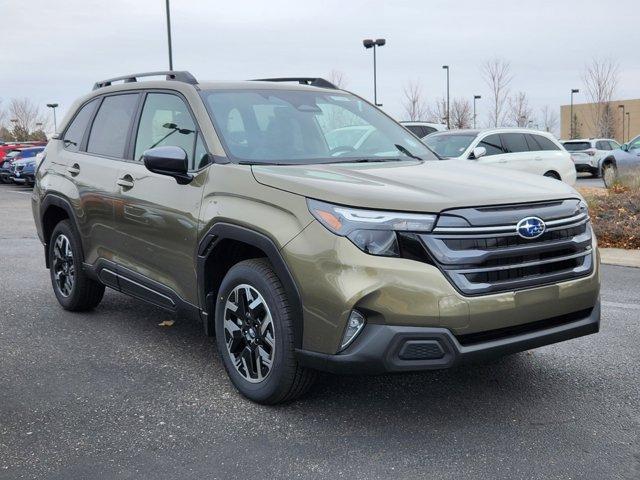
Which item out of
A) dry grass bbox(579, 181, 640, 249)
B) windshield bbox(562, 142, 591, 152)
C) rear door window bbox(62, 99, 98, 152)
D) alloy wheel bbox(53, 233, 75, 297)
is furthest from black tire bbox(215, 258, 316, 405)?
windshield bbox(562, 142, 591, 152)

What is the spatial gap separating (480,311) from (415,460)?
737 mm

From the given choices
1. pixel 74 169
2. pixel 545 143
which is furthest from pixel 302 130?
pixel 545 143

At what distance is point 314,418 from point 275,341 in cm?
48

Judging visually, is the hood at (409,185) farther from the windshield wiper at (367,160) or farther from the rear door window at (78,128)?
the rear door window at (78,128)

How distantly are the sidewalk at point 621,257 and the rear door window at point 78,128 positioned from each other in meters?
5.90

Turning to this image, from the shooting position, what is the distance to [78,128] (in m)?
6.04

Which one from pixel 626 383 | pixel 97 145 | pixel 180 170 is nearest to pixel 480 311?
pixel 626 383

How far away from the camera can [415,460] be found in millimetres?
3285

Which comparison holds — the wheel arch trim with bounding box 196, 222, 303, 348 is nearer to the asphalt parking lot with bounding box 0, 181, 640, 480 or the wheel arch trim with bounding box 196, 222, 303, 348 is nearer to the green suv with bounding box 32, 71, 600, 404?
the green suv with bounding box 32, 71, 600, 404

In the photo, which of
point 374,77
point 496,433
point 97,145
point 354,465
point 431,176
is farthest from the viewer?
point 374,77

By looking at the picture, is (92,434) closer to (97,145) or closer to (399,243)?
(399,243)

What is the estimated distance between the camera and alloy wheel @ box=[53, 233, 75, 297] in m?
5.91

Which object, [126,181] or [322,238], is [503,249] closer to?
[322,238]

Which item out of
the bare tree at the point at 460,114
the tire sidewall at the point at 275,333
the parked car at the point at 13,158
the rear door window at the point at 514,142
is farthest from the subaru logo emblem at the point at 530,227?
the bare tree at the point at 460,114
